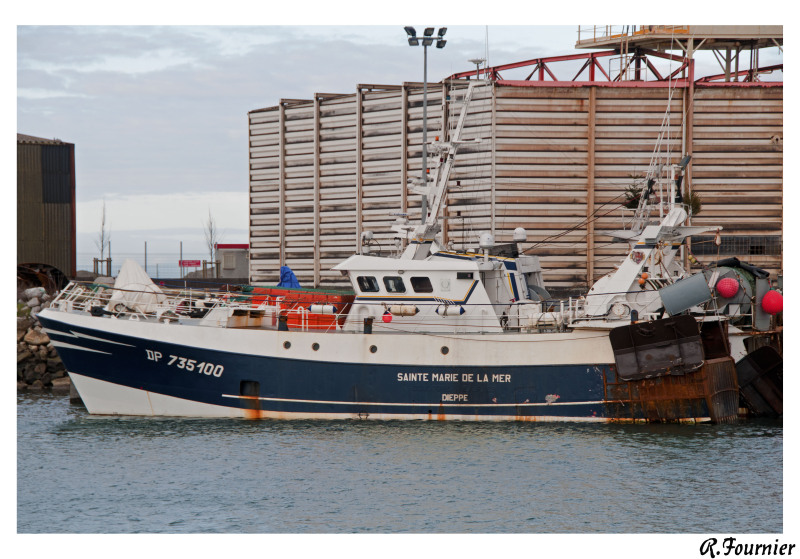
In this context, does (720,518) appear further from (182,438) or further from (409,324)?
(182,438)

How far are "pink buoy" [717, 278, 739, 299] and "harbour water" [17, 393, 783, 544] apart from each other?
292 centimetres

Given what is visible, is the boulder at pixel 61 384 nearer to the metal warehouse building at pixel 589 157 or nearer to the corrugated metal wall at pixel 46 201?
the corrugated metal wall at pixel 46 201

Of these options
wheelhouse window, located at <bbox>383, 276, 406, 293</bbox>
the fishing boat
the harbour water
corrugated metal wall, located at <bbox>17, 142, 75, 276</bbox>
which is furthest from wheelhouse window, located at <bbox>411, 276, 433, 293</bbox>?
corrugated metal wall, located at <bbox>17, 142, 75, 276</bbox>

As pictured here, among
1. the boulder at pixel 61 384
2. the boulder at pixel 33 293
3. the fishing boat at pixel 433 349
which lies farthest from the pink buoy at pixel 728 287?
the boulder at pixel 33 293

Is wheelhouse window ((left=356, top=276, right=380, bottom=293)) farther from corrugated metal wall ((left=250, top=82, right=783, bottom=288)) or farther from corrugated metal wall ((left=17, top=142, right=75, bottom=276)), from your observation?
corrugated metal wall ((left=17, top=142, right=75, bottom=276))

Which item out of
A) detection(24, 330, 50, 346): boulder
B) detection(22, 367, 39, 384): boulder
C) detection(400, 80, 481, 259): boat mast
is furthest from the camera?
detection(24, 330, 50, 346): boulder

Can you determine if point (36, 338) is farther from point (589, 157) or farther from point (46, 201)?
point (589, 157)

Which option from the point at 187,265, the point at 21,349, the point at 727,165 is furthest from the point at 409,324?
the point at 187,265

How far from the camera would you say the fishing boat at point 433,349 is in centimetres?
2002

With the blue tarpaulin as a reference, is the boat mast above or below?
above

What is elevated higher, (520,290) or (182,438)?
(520,290)

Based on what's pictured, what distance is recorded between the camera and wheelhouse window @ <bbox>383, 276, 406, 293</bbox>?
21.5 m

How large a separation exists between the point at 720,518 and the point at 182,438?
10796mm

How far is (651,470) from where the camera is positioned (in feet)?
55.4
